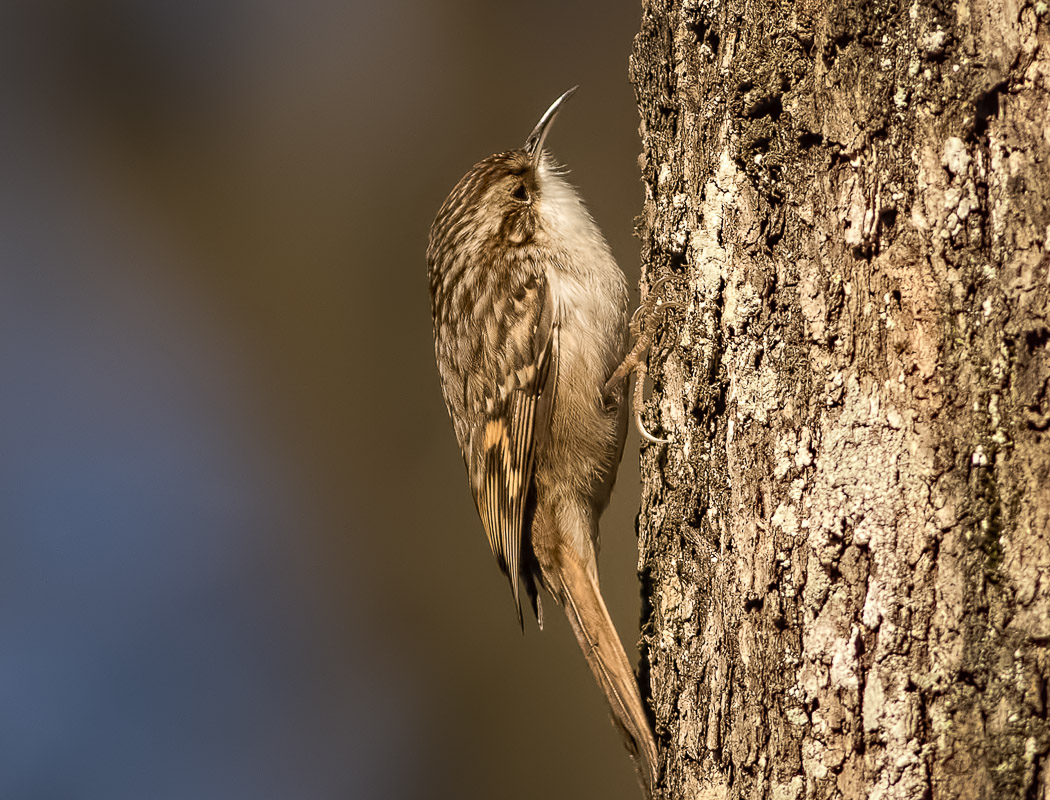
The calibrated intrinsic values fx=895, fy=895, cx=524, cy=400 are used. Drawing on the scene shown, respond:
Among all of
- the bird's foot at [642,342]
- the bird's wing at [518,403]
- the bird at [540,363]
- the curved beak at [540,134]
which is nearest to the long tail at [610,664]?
the bird at [540,363]

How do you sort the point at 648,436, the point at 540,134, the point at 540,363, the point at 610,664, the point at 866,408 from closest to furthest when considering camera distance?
the point at 866,408, the point at 648,436, the point at 610,664, the point at 540,363, the point at 540,134

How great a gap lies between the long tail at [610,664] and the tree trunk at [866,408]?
12.8 inches

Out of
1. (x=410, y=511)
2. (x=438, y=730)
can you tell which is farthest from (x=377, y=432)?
(x=438, y=730)

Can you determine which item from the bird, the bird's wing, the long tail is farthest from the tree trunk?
the bird's wing

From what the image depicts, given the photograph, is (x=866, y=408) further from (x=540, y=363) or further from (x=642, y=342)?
(x=540, y=363)

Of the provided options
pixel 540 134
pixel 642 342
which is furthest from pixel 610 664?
pixel 540 134

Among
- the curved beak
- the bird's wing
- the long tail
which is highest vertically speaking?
the curved beak

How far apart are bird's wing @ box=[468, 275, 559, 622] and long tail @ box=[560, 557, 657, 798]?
0.25 meters

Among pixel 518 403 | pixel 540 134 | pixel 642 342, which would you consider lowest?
pixel 518 403

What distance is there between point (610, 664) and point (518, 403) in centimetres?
87

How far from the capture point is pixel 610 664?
2254 millimetres

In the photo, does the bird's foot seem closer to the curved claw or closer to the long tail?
the curved claw

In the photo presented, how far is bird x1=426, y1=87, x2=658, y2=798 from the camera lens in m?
2.59

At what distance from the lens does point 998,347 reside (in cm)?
126
